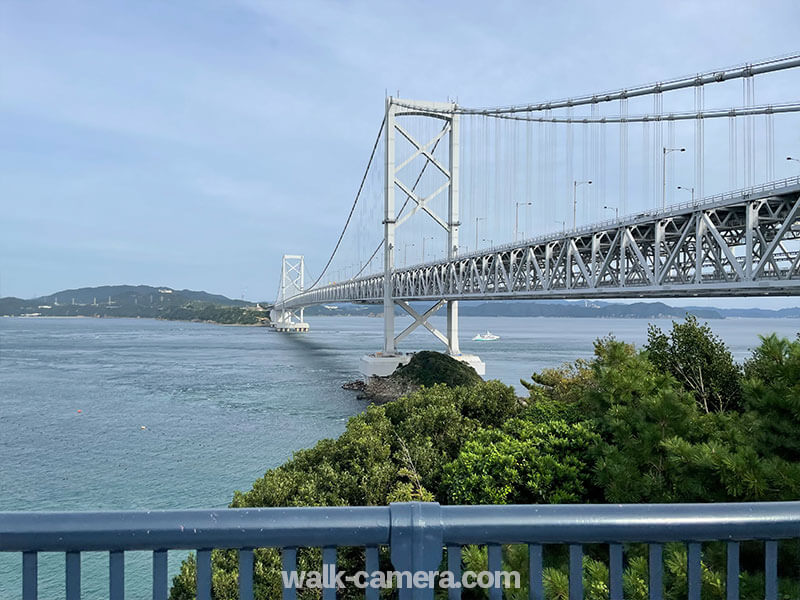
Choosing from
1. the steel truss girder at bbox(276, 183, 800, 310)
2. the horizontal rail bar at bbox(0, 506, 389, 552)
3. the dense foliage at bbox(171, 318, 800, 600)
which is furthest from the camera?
the steel truss girder at bbox(276, 183, 800, 310)

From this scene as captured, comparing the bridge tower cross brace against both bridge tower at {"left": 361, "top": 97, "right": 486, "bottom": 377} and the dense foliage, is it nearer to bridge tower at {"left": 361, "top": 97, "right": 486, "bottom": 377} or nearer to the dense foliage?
bridge tower at {"left": 361, "top": 97, "right": 486, "bottom": 377}

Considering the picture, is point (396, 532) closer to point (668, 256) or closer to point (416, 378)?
point (668, 256)

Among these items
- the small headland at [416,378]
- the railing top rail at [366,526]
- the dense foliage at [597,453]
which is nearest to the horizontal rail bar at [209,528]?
the railing top rail at [366,526]

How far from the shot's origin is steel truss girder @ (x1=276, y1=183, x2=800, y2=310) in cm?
1864

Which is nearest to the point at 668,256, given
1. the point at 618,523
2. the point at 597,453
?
the point at 597,453

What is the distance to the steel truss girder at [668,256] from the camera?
18.6m

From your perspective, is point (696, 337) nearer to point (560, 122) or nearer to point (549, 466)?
point (549, 466)

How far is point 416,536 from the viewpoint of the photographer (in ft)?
6.14

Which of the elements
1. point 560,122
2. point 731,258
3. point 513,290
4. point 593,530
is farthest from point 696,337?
point 560,122

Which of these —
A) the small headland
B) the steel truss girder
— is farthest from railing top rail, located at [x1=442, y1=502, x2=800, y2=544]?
the small headland

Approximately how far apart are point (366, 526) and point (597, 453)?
26.0ft

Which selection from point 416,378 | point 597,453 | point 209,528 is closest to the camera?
point 209,528

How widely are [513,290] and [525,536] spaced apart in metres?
32.8

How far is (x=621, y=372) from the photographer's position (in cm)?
953
